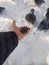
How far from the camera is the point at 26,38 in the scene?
5.89 feet

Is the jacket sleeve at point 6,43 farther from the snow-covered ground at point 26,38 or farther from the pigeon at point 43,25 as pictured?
the pigeon at point 43,25

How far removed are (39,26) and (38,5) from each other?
42cm

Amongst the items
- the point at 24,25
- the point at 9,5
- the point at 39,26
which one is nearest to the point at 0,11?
the point at 9,5

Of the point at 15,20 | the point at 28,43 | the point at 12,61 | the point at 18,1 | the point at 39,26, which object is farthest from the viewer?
the point at 18,1

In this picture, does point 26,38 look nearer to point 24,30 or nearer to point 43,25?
point 24,30

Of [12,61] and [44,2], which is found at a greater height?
[44,2]

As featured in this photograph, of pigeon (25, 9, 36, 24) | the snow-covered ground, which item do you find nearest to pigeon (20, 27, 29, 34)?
the snow-covered ground

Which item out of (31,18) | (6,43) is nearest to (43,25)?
(31,18)

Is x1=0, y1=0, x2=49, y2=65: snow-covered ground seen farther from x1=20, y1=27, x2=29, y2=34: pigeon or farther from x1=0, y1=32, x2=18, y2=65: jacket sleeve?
x1=0, y1=32, x2=18, y2=65: jacket sleeve

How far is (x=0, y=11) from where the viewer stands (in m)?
2.18

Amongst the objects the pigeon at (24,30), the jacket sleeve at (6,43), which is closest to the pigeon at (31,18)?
the pigeon at (24,30)

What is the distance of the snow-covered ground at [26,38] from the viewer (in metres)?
1.64

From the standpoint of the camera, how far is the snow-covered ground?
164cm

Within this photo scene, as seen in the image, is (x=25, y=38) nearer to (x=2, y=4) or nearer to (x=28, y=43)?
(x=28, y=43)
